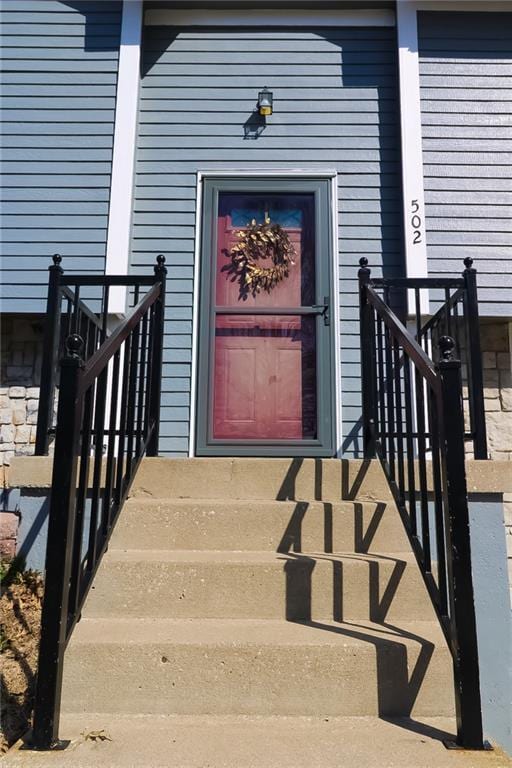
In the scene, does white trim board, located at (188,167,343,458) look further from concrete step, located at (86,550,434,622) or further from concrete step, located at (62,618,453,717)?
concrete step, located at (62,618,453,717)

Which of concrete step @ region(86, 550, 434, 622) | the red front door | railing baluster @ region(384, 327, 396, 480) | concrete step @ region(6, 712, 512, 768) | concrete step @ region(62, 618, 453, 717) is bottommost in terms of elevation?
concrete step @ region(6, 712, 512, 768)

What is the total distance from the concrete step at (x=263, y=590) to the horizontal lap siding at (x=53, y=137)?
95.1 inches

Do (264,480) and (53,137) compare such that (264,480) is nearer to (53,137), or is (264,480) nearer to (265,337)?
(265,337)

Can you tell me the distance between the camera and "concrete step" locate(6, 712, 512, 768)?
4.50 ft

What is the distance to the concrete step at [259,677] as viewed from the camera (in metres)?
1.67

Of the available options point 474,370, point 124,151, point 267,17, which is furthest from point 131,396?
point 267,17

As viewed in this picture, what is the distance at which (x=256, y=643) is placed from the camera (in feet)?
5.65

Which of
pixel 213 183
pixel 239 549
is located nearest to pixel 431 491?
pixel 239 549

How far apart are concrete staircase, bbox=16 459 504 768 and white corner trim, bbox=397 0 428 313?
81.9 inches

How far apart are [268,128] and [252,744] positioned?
3793mm

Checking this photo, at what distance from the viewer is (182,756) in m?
1.40

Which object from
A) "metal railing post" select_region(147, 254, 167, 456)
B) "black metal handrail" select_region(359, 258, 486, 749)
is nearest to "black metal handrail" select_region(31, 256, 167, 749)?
"metal railing post" select_region(147, 254, 167, 456)

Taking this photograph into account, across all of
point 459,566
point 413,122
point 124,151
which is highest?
point 413,122

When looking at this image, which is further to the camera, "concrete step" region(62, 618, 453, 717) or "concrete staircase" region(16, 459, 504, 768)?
"concrete step" region(62, 618, 453, 717)
